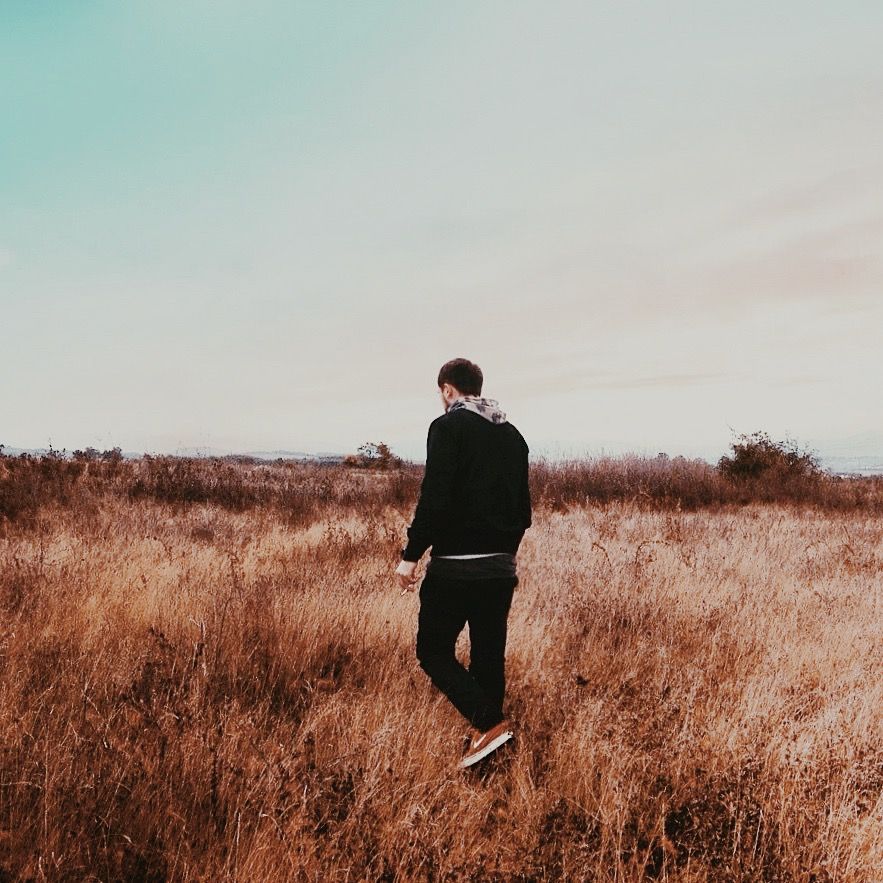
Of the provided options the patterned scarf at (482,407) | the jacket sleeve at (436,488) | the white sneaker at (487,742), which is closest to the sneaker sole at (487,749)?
the white sneaker at (487,742)

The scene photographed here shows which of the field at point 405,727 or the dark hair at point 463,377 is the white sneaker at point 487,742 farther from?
the dark hair at point 463,377

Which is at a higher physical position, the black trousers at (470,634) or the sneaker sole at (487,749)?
the black trousers at (470,634)

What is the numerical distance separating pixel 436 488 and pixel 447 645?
77 centimetres

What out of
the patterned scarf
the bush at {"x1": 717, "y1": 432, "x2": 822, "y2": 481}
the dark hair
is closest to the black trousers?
the patterned scarf

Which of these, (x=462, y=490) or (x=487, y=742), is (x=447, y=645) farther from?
(x=462, y=490)

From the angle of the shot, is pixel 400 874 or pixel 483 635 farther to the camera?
pixel 483 635

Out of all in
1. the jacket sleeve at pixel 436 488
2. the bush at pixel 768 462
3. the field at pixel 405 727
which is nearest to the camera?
the field at pixel 405 727

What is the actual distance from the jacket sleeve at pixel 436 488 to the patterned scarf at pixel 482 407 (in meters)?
0.15

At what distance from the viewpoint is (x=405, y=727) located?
3002mm

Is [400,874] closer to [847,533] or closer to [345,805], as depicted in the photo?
[345,805]

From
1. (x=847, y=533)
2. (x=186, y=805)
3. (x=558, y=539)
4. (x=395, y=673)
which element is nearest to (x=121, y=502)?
(x=558, y=539)

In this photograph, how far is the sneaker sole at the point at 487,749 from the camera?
8.66 feet

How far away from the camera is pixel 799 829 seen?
2.34 m

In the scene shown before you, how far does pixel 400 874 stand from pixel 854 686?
3.46 meters
